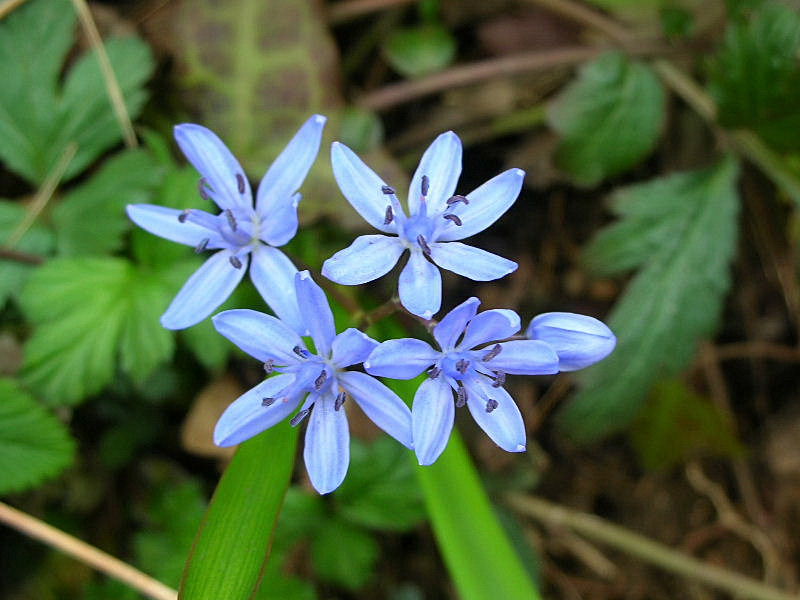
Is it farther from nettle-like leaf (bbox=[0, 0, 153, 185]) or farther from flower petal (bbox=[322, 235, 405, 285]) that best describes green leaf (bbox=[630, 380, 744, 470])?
nettle-like leaf (bbox=[0, 0, 153, 185])

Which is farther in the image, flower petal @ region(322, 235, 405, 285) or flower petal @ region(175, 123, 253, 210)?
flower petal @ region(175, 123, 253, 210)

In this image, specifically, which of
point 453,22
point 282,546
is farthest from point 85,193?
point 453,22

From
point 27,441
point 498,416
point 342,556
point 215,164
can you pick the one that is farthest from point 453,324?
point 27,441

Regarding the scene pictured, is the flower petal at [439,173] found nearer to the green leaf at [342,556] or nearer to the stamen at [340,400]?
the stamen at [340,400]

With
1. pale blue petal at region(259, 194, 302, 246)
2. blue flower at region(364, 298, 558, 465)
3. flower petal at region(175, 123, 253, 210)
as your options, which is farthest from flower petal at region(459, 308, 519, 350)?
flower petal at region(175, 123, 253, 210)

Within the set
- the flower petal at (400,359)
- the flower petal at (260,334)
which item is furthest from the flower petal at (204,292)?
the flower petal at (400,359)

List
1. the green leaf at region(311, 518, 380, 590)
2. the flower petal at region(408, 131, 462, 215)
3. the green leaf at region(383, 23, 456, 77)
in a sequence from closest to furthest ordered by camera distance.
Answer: the flower petal at region(408, 131, 462, 215), the green leaf at region(311, 518, 380, 590), the green leaf at region(383, 23, 456, 77)

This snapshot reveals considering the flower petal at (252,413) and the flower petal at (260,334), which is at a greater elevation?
the flower petal at (260,334)
